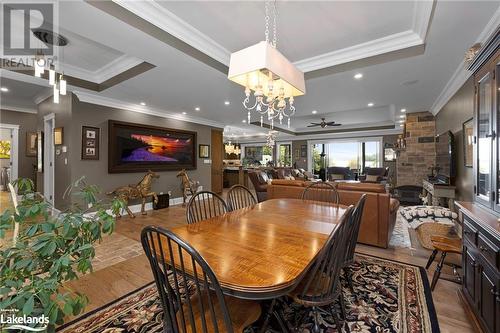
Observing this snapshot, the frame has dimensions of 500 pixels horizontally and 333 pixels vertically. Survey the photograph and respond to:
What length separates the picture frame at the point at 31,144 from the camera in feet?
20.9

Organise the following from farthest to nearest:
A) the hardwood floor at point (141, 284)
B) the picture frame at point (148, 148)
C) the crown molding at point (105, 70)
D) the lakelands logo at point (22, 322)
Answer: the picture frame at point (148, 148) < the crown molding at point (105, 70) < the hardwood floor at point (141, 284) < the lakelands logo at point (22, 322)

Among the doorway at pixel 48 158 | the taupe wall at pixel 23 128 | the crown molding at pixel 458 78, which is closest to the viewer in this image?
the crown molding at pixel 458 78

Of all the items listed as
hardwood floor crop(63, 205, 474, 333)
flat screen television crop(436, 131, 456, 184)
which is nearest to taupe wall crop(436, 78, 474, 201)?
flat screen television crop(436, 131, 456, 184)

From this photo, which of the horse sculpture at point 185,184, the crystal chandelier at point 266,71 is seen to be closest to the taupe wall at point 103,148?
the horse sculpture at point 185,184

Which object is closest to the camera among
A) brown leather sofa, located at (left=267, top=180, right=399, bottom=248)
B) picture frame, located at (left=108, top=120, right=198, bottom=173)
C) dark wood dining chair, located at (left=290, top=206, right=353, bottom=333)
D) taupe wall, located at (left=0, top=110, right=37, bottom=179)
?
dark wood dining chair, located at (left=290, top=206, right=353, bottom=333)

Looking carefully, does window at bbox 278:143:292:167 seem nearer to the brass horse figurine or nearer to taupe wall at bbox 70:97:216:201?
taupe wall at bbox 70:97:216:201

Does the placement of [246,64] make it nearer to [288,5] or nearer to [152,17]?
[288,5]

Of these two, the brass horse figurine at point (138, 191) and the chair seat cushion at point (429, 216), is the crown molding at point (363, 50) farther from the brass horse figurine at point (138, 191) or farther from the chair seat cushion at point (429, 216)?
the brass horse figurine at point (138, 191)

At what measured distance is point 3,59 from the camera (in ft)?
10.8

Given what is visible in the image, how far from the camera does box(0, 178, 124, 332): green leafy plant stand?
2.40ft

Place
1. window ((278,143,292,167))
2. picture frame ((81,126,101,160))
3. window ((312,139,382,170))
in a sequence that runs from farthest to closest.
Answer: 1. window ((278,143,292,167))
2. window ((312,139,382,170))
3. picture frame ((81,126,101,160))

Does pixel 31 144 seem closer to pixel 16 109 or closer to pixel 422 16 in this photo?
pixel 16 109

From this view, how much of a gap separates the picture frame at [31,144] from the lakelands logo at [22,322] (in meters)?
7.79

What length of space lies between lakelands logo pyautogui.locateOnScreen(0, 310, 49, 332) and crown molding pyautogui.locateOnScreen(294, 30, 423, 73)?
359 centimetres
